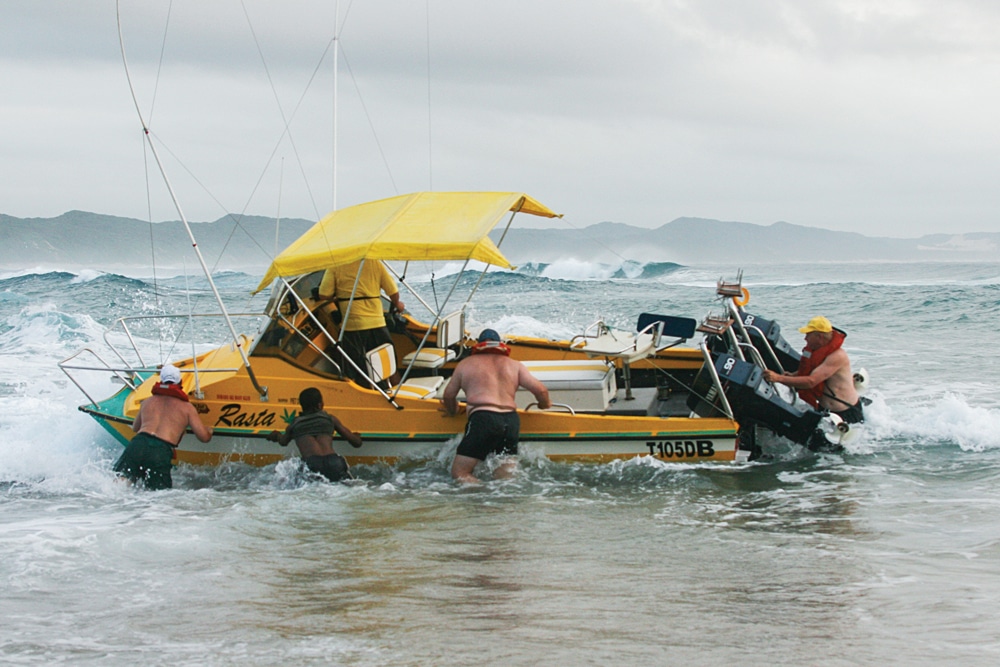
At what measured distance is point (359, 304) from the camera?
384 inches

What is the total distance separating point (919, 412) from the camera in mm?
11258

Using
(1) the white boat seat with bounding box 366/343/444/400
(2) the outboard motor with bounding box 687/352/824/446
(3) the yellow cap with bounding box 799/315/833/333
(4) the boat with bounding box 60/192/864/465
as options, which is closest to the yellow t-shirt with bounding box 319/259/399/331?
(4) the boat with bounding box 60/192/864/465

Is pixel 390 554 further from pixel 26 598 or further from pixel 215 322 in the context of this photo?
pixel 215 322

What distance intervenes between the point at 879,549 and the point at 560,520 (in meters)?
2.37

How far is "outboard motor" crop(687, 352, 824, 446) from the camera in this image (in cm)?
875

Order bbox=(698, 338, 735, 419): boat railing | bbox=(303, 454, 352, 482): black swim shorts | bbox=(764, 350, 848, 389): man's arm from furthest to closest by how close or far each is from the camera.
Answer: bbox=(764, 350, 848, 389): man's arm < bbox=(698, 338, 735, 419): boat railing < bbox=(303, 454, 352, 482): black swim shorts

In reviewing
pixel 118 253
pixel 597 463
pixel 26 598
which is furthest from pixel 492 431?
pixel 118 253

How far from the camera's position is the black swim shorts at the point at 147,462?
837cm

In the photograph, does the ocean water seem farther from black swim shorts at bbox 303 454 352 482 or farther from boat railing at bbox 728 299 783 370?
boat railing at bbox 728 299 783 370

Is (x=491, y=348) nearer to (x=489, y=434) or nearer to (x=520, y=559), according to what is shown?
(x=489, y=434)

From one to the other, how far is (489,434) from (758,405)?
2589mm

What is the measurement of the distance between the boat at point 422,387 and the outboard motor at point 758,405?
0.01 meters

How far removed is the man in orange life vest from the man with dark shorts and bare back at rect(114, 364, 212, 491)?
5657 millimetres

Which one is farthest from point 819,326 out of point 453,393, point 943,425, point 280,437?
point 280,437
